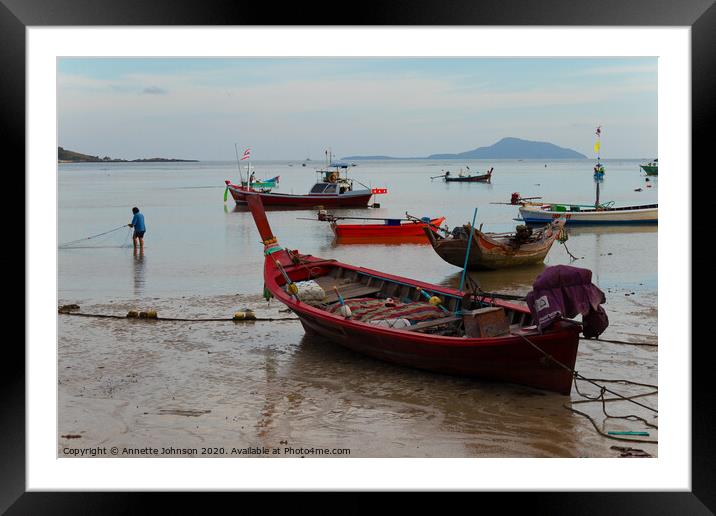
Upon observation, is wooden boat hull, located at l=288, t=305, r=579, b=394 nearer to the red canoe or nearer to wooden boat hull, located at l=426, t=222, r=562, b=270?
the red canoe

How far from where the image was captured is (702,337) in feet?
17.1

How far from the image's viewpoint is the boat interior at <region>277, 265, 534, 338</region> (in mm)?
7426

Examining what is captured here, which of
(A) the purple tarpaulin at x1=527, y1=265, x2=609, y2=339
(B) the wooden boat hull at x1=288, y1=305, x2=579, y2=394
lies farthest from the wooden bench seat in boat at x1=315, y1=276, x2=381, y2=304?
(A) the purple tarpaulin at x1=527, y1=265, x2=609, y2=339

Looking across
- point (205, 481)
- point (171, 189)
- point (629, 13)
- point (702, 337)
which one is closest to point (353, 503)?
point (205, 481)

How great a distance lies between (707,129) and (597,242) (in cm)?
1413

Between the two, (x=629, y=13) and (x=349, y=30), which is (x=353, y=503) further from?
(x=629, y=13)

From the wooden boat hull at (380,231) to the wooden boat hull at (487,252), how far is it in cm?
430

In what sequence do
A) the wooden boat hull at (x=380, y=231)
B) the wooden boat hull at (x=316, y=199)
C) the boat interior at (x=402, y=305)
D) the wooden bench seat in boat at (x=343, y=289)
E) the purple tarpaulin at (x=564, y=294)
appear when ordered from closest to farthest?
the purple tarpaulin at (x=564, y=294), the boat interior at (x=402, y=305), the wooden bench seat in boat at (x=343, y=289), the wooden boat hull at (x=380, y=231), the wooden boat hull at (x=316, y=199)

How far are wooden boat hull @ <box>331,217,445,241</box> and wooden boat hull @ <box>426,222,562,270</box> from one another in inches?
169

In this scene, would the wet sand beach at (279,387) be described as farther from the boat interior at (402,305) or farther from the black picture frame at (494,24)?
the black picture frame at (494,24)

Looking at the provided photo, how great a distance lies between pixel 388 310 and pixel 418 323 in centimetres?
64

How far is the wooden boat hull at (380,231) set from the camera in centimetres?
1945

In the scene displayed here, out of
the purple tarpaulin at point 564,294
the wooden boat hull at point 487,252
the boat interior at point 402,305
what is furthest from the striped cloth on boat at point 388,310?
the wooden boat hull at point 487,252

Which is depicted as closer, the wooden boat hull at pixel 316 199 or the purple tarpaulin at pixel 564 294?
the purple tarpaulin at pixel 564 294
